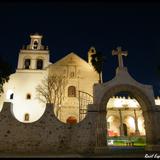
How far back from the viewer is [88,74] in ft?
93.2

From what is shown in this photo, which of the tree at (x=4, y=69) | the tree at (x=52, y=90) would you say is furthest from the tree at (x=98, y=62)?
the tree at (x=4, y=69)

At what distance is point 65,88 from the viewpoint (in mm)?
26609

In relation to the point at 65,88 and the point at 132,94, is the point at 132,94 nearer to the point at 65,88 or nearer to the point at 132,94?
the point at 132,94

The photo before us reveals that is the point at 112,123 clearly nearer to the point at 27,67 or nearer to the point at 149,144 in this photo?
the point at 27,67

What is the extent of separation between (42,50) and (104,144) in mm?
21835

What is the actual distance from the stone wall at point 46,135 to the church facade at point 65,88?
11045mm

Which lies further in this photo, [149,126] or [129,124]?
[129,124]

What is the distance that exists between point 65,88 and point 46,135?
14950 mm

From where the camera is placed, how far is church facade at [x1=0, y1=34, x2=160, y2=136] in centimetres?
2492

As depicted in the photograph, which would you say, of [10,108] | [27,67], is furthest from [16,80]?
[10,108]

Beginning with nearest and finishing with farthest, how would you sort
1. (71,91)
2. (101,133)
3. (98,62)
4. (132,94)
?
(101,133), (132,94), (71,91), (98,62)

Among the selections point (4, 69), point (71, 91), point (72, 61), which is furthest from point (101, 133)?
point (72, 61)

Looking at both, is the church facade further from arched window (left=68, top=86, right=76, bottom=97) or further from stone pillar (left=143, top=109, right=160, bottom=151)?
stone pillar (left=143, top=109, right=160, bottom=151)

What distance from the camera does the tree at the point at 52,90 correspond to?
24.5 meters
